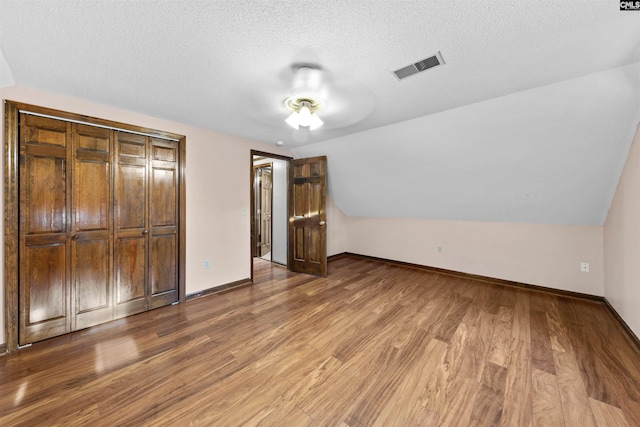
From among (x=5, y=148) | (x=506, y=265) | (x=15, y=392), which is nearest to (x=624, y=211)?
(x=506, y=265)

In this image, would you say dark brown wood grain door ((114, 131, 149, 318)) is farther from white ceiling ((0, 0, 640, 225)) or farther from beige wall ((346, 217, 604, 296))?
beige wall ((346, 217, 604, 296))

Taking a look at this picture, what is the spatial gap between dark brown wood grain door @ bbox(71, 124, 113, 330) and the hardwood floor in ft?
0.85

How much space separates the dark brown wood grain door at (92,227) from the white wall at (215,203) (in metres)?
0.44

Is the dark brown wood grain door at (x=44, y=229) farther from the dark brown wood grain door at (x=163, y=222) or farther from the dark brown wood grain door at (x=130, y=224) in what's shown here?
the dark brown wood grain door at (x=163, y=222)

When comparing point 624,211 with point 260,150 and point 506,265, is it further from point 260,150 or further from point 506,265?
point 260,150

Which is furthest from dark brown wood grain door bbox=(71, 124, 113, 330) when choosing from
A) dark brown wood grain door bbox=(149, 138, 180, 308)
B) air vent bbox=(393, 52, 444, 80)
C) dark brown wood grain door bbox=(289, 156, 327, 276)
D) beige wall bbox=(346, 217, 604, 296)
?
beige wall bbox=(346, 217, 604, 296)

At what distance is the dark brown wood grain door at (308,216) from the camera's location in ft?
13.8

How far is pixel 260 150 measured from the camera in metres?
4.01

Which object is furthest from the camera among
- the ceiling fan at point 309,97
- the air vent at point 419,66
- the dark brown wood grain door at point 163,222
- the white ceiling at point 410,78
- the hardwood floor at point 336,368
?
the dark brown wood grain door at point 163,222

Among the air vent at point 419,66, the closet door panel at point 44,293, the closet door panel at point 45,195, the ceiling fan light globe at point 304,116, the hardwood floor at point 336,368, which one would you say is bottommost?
the hardwood floor at point 336,368

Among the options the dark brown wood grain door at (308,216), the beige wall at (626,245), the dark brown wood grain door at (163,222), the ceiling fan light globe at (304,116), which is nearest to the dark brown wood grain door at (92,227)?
Answer: the dark brown wood grain door at (163,222)

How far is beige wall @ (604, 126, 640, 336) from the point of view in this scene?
7.22ft

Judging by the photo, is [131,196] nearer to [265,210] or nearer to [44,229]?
[44,229]

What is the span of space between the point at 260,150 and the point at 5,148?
8.54ft
